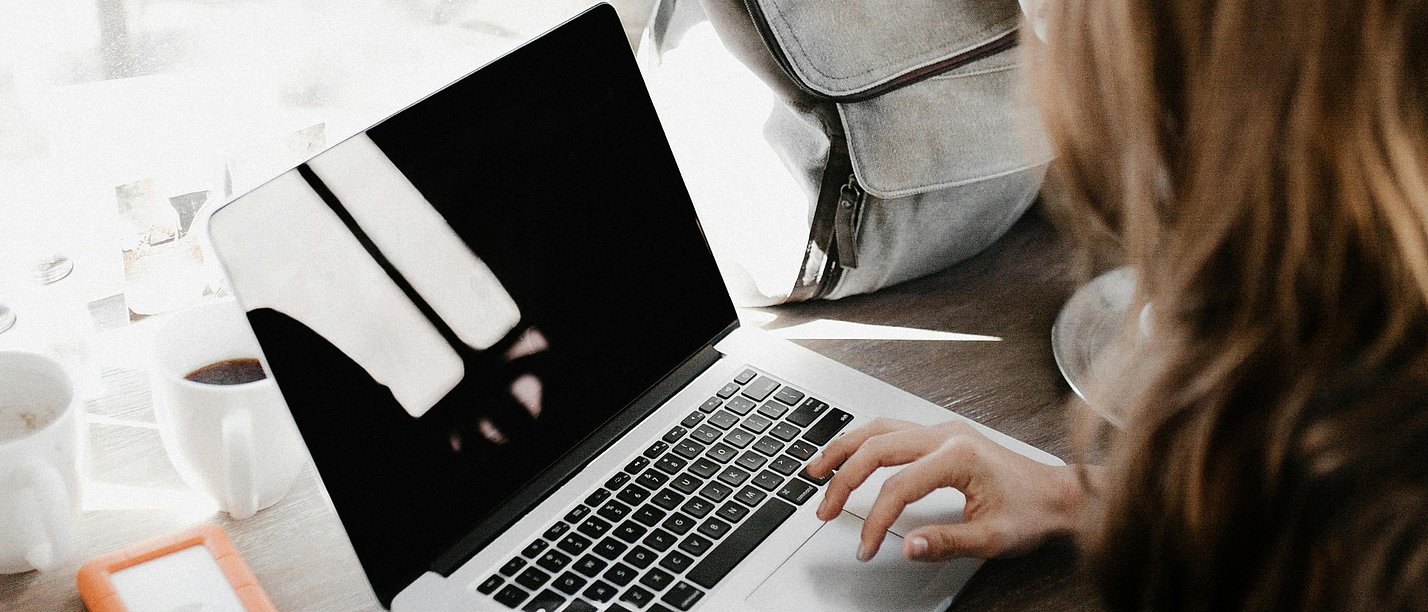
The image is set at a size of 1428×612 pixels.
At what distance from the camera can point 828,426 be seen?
732mm

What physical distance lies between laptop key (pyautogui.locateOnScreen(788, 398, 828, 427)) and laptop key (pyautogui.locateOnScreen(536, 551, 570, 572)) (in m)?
0.19

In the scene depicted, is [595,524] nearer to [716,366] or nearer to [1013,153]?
[716,366]

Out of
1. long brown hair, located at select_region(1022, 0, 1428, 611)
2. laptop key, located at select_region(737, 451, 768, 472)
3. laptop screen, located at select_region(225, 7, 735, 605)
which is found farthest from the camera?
laptop key, located at select_region(737, 451, 768, 472)

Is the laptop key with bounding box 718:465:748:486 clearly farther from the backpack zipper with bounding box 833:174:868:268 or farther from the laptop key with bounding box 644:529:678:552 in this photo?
the backpack zipper with bounding box 833:174:868:268

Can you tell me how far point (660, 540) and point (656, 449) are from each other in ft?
0.25

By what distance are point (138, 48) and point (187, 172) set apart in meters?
0.11

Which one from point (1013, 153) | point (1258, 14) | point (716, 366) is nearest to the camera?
point (1258, 14)

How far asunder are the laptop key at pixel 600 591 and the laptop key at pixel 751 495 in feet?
0.34

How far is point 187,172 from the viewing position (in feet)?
2.79

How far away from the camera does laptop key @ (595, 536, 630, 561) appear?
62cm

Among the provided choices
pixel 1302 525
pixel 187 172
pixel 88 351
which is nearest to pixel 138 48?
pixel 187 172

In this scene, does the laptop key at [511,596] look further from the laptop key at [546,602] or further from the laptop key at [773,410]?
the laptop key at [773,410]

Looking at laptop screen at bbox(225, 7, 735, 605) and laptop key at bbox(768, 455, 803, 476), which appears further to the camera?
laptop key at bbox(768, 455, 803, 476)

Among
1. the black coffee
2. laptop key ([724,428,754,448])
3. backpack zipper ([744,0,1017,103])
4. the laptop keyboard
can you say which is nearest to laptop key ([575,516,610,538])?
the laptop keyboard
